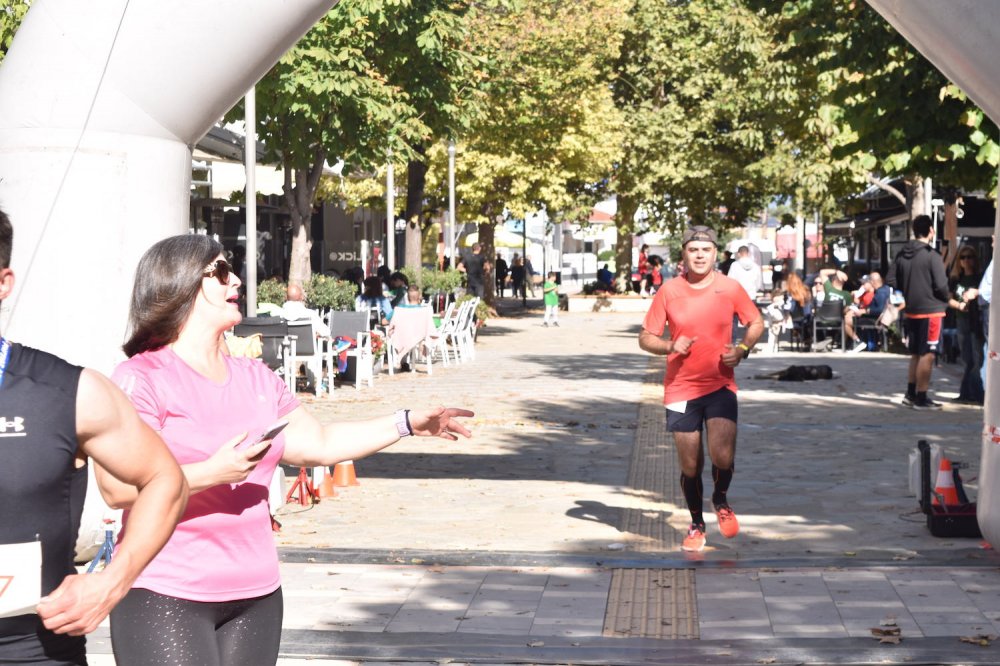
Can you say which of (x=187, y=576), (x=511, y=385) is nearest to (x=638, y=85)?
(x=511, y=385)

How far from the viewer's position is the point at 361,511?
979 centimetres

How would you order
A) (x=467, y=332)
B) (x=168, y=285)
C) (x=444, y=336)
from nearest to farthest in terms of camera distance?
(x=168, y=285), (x=444, y=336), (x=467, y=332)

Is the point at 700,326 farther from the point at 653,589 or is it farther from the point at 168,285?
the point at 168,285

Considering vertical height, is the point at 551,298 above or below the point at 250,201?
below

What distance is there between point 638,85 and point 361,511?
39198mm

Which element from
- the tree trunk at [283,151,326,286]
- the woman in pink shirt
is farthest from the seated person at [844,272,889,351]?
the woman in pink shirt

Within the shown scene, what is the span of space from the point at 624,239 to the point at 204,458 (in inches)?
1817

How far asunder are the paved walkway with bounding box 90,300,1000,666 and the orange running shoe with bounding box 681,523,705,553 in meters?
0.05

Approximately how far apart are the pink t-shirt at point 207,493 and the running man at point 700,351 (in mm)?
4619

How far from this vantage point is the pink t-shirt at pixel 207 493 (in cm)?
342

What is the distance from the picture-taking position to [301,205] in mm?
20906

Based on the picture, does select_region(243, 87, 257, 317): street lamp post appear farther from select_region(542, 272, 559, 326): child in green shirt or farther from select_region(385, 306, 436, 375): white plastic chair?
select_region(542, 272, 559, 326): child in green shirt

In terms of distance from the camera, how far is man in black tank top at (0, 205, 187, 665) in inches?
106

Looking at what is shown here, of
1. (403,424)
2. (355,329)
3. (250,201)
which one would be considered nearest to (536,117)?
(355,329)
